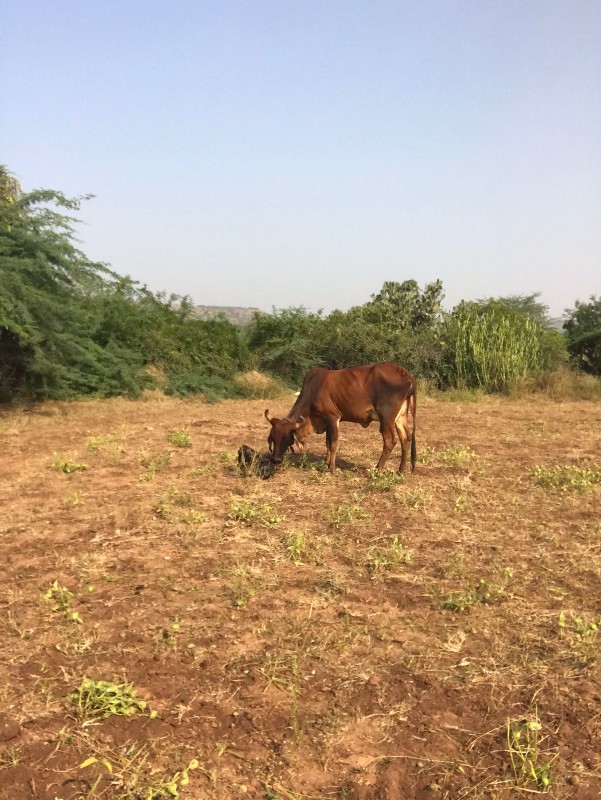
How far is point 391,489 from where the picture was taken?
6824mm

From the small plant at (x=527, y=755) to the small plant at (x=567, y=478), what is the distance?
4.30 m

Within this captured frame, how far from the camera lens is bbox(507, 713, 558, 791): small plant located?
2.56 m

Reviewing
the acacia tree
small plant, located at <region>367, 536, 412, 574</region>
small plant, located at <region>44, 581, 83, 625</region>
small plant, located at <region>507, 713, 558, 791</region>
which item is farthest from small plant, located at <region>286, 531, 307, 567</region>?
the acacia tree

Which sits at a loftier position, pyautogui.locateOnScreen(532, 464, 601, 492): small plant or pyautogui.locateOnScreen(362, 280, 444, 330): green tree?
pyautogui.locateOnScreen(362, 280, 444, 330): green tree

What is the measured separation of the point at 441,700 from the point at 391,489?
375 cm

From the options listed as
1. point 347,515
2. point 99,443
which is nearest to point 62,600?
point 347,515

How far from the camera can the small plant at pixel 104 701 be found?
9.63 ft

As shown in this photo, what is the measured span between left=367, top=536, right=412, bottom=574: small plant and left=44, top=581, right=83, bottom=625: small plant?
6.74 feet

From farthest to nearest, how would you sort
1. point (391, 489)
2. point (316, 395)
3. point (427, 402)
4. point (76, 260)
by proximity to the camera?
point (427, 402) → point (76, 260) → point (316, 395) → point (391, 489)

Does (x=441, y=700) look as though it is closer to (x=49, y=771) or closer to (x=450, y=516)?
(x=49, y=771)

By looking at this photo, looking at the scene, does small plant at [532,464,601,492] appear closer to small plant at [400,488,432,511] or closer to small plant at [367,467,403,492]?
small plant at [400,488,432,511]

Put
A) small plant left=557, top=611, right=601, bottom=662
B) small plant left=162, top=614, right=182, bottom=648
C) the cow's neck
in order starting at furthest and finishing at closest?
the cow's neck < small plant left=162, top=614, right=182, bottom=648 < small plant left=557, top=611, right=601, bottom=662

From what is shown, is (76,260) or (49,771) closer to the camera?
(49,771)

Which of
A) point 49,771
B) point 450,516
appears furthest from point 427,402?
point 49,771
